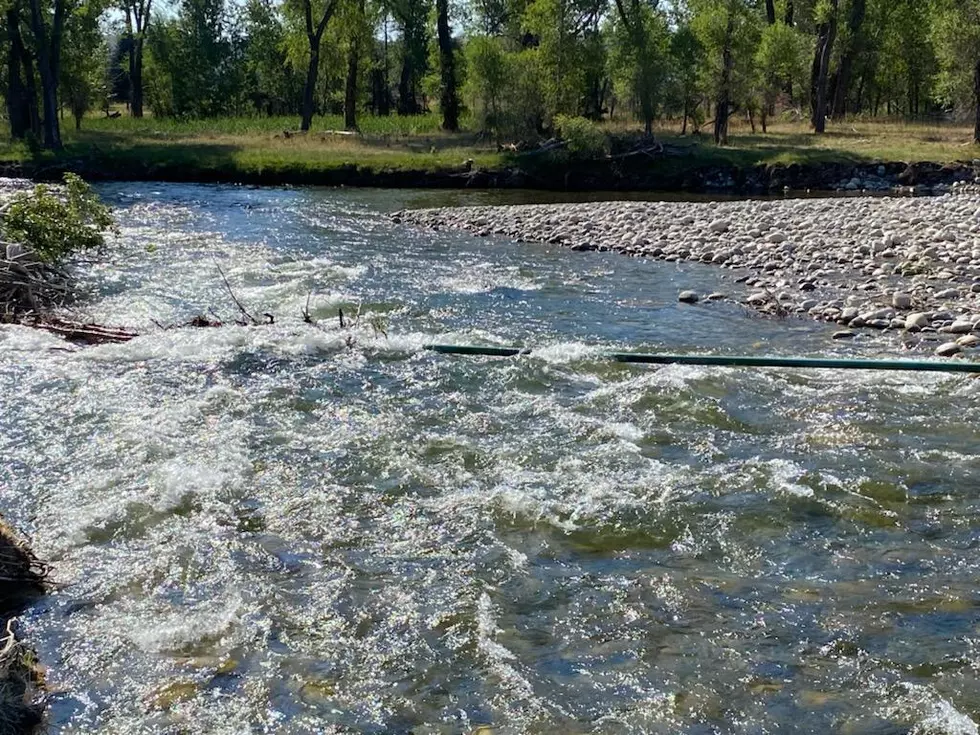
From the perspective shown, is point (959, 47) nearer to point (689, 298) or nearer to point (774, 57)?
point (774, 57)

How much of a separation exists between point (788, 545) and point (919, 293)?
9.32m

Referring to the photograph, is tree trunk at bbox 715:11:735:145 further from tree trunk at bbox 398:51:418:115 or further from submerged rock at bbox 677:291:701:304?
tree trunk at bbox 398:51:418:115

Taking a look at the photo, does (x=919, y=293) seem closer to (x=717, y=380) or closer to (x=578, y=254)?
(x=717, y=380)

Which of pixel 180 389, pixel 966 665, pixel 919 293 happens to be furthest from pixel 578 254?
pixel 966 665

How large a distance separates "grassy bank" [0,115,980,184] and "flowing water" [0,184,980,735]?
23466 mm

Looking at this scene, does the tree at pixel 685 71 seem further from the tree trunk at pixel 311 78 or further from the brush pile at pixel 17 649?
the brush pile at pixel 17 649

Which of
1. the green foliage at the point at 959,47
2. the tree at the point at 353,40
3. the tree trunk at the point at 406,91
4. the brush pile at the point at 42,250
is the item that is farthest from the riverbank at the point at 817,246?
the tree trunk at the point at 406,91

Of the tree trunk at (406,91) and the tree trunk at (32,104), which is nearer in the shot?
the tree trunk at (32,104)

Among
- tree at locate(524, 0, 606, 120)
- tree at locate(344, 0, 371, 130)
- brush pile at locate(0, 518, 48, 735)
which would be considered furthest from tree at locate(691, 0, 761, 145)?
brush pile at locate(0, 518, 48, 735)

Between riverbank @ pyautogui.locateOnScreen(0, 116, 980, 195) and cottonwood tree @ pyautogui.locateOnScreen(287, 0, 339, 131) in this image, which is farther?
cottonwood tree @ pyautogui.locateOnScreen(287, 0, 339, 131)

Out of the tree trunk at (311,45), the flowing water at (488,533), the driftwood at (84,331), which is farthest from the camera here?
the tree trunk at (311,45)

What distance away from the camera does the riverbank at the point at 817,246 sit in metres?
14.4

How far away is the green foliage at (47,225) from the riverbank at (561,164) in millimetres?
19480

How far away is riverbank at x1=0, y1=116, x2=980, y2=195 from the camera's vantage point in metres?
34.0
